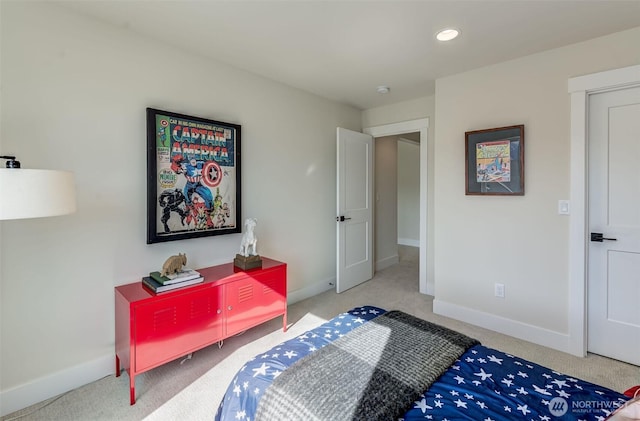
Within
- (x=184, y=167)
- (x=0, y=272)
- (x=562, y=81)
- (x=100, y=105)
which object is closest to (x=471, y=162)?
(x=562, y=81)

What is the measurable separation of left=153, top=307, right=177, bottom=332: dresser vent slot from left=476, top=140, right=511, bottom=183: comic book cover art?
8.95 feet

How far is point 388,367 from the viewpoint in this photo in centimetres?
132

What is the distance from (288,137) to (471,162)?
72.4 inches

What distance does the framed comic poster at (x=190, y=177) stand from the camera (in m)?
2.27

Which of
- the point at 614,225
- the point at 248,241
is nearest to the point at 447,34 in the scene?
the point at 614,225

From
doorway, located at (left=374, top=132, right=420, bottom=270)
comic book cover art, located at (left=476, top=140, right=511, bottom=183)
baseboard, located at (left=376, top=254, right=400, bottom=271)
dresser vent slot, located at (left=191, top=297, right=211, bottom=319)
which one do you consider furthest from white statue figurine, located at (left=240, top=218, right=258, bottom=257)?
baseboard, located at (left=376, top=254, right=400, bottom=271)

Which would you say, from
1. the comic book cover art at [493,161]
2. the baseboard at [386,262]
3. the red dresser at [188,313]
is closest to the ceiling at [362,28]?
the comic book cover art at [493,161]

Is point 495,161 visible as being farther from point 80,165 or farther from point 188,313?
point 80,165

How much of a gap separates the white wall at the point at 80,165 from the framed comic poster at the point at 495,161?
88.3 inches

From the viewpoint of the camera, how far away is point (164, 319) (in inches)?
78.7

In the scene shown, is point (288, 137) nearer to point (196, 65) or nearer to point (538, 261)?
point (196, 65)

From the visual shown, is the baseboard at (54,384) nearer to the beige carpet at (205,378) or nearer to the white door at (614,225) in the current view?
the beige carpet at (205,378)

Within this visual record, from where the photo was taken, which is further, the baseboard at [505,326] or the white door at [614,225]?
the baseboard at [505,326]

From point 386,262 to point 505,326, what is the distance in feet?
7.49
